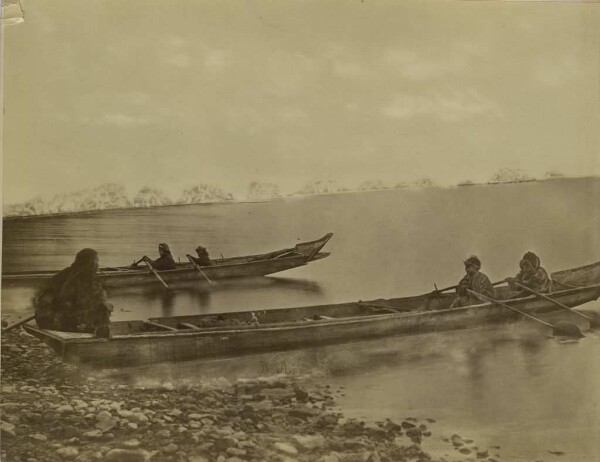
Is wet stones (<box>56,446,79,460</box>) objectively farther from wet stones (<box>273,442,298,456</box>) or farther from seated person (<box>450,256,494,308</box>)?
seated person (<box>450,256,494,308</box>)

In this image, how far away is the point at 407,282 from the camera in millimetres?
2305

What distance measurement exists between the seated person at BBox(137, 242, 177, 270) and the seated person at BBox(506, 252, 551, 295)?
1.15m

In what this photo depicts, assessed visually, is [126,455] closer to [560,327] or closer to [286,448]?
[286,448]

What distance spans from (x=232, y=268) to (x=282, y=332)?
0.27 m

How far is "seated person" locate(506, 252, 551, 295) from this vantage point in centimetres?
233

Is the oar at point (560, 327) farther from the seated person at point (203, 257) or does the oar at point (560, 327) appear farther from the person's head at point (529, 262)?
the seated person at point (203, 257)

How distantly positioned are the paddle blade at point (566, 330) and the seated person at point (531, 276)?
0.12 metres

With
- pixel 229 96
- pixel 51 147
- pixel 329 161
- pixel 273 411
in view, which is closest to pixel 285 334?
pixel 273 411

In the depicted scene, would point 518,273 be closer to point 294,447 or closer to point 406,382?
point 406,382

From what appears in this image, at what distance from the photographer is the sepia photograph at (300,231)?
2164 mm

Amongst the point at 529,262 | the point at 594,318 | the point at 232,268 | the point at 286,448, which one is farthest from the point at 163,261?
the point at 594,318

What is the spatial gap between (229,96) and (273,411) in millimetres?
1043

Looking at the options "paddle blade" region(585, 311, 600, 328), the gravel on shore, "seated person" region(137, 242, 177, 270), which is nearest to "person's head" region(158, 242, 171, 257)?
"seated person" region(137, 242, 177, 270)

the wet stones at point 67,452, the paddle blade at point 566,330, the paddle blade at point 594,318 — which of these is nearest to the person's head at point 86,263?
the wet stones at point 67,452
